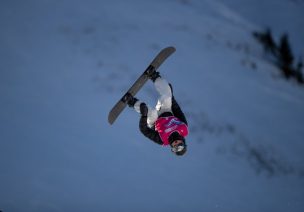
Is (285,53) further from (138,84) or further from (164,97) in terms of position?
(164,97)

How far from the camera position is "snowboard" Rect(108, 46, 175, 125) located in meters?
6.19

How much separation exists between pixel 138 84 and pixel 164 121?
88cm

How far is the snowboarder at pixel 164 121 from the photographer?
5453 millimetres

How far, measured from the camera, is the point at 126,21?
1639cm

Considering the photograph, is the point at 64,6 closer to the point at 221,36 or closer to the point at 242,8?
the point at 221,36

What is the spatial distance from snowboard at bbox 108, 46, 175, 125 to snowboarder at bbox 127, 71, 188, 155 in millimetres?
184

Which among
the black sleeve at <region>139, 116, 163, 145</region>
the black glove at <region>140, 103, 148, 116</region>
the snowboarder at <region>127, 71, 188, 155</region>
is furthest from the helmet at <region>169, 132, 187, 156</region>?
the black glove at <region>140, 103, 148, 116</region>

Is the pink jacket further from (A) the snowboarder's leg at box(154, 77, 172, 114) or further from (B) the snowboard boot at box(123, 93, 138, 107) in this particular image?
(B) the snowboard boot at box(123, 93, 138, 107)

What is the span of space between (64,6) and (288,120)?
9.47 meters

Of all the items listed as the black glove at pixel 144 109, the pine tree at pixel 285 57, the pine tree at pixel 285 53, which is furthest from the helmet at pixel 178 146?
the pine tree at pixel 285 53

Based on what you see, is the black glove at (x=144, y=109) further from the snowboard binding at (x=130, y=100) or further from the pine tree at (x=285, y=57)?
the pine tree at (x=285, y=57)

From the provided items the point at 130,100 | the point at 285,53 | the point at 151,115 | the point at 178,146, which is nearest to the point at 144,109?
the point at 151,115

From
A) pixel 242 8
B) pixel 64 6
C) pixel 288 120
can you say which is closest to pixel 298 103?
pixel 288 120

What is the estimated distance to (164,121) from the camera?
221 inches
